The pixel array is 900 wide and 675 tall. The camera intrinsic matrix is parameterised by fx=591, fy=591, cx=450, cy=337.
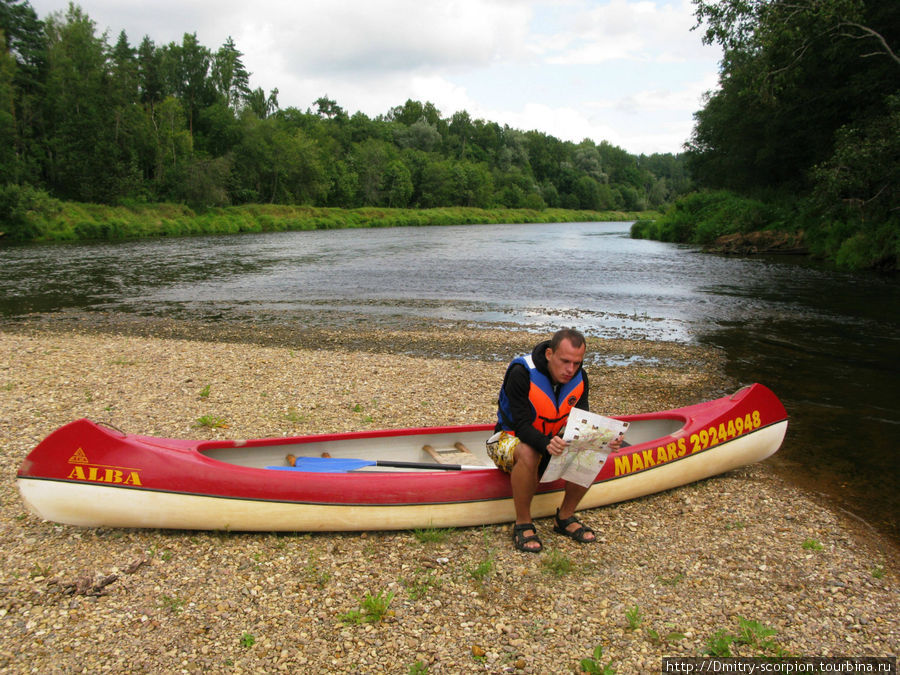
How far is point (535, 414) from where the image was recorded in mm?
4617

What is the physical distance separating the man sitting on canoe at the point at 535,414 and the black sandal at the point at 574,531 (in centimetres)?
1

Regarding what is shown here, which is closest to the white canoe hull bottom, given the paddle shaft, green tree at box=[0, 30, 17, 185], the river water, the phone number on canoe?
the paddle shaft

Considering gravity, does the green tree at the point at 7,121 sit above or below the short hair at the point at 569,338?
above

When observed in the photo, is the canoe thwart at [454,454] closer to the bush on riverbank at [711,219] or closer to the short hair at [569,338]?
the short hair at [569,338]

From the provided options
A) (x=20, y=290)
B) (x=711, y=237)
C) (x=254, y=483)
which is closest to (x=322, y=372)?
(x=254, y=483)

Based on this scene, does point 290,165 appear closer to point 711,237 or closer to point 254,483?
point 711,237

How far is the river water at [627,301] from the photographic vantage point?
25.5 ft

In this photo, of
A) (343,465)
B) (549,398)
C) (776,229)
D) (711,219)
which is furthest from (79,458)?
(711,219)

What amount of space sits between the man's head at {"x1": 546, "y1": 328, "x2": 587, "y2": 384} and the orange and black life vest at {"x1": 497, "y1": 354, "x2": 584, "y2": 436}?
0.17 m

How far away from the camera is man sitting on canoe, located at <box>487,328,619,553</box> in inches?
172

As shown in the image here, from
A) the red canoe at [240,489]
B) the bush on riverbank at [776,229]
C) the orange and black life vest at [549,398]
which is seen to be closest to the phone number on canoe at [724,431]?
the red canoe at [240,489]

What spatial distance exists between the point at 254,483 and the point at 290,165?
2836 inches

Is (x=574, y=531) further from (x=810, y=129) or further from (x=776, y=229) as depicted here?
(x=776, y=229)

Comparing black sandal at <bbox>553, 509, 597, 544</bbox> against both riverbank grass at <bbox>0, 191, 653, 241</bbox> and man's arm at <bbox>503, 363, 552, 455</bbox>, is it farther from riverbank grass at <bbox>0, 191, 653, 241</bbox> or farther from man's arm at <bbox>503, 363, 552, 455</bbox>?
riverbank grass at <bbox>0, 191, 653, 241</bbox>
